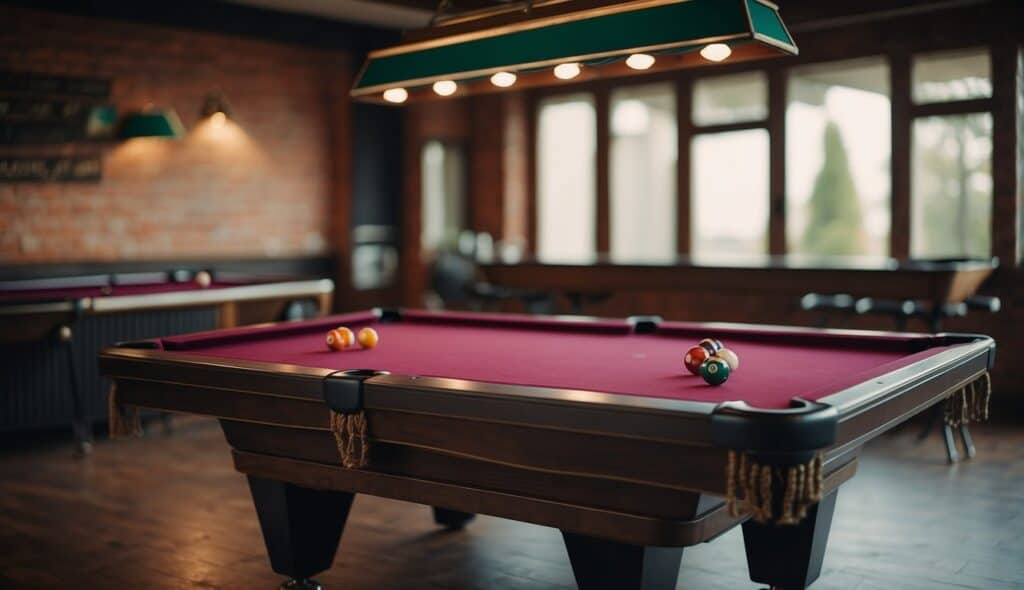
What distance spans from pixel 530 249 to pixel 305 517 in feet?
20.4

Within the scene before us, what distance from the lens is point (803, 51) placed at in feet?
23.8

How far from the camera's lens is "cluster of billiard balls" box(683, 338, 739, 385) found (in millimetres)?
2365

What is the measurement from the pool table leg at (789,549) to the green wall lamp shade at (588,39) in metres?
1.34

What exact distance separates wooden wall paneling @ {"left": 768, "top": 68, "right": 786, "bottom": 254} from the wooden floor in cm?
314

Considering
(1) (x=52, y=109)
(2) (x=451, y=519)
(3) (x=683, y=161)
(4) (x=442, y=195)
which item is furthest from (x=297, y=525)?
(4) (x=442, y=195)

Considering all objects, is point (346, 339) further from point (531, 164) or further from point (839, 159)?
point (531, 164)

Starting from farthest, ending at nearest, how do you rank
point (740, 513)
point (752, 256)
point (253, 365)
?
point (752, 256) < point (253, 365) < point (740, 513)

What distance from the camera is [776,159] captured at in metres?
7.55

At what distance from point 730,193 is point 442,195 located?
2629 millimetres

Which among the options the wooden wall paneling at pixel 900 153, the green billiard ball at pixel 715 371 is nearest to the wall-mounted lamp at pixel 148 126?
the wooden wall paneling at pixel 900 153

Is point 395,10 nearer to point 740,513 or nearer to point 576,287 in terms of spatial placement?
point 576,287

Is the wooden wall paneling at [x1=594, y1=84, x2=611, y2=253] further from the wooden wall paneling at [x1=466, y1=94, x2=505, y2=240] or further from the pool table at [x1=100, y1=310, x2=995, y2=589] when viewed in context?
the pool table at [x1=100, y1=310, x2=995, y2=589]

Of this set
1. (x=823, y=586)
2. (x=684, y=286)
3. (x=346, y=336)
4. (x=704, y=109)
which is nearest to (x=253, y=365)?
(x=346, y=336)

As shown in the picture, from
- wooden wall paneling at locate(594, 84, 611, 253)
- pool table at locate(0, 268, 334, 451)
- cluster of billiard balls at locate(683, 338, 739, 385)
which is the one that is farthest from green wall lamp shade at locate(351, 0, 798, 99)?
wooden wall paneling at locate(594, 84, 611, 253)
